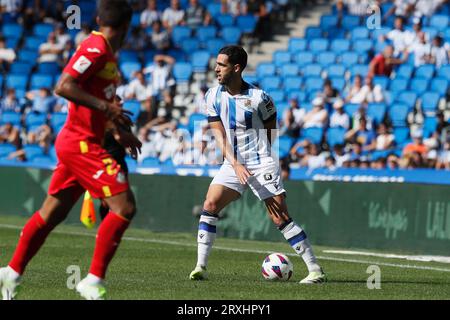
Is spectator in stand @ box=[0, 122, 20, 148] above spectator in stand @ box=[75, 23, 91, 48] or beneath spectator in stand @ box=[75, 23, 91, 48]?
beneath

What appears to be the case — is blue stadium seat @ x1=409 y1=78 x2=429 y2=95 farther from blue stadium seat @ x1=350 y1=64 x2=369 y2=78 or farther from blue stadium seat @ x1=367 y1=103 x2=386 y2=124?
blue stadium seat @ x1=350 y1=64 x2=369 y2=78

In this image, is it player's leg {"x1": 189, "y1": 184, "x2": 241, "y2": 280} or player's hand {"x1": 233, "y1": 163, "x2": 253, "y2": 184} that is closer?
player's hand {"x1": 233, "y1": 163, "x2": 253, "y2": 184}

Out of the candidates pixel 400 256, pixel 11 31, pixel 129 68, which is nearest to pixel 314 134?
pixel 400 256

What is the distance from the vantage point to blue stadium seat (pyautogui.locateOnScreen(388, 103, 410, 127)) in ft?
76.5

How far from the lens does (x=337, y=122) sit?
23375 millimetres

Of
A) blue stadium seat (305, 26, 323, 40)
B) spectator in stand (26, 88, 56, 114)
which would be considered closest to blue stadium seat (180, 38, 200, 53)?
blue stadium seat (305, 26, 323, 40)

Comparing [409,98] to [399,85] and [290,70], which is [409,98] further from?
[290,70]

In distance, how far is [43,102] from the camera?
28.1 meters

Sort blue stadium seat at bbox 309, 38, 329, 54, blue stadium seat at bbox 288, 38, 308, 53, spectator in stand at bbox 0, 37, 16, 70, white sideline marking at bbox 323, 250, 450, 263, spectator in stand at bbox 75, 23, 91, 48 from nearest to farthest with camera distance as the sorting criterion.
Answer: white sideline marking at bbox 323, 250, 450, 263, blue stadium seat at bbox 309, 38, 329, 54, blue stadium seat at bbox 288, 38, 308, 53, spectator in stand at bbox 75, 23, 91, 48, spectator in stand at bbox 0, 37, 16, 70

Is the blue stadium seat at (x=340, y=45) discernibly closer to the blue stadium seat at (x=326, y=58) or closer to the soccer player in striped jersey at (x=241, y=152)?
the blue stadium seat at (x=326, y=58)

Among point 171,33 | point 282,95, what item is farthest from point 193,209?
point 171,33

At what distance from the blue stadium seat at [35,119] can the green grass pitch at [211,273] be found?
323 inches

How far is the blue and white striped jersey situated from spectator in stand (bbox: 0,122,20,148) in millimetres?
15239

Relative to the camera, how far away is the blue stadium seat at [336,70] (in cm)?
2578
